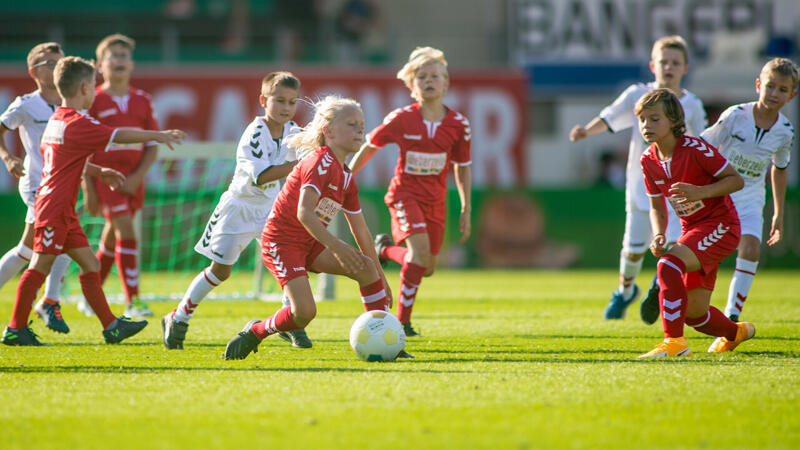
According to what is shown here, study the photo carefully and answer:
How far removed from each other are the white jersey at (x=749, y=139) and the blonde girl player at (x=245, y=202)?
296 centimetres

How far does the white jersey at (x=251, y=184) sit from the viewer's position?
19.4 feet

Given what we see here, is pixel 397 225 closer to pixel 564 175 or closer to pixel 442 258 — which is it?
pixel 442 258

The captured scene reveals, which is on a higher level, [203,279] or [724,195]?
[724,195]

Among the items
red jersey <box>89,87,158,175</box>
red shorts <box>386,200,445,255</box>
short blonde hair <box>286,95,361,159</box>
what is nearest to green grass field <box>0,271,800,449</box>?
red shorts <box>386,200,445,255</box>

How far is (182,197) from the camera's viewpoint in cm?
1437

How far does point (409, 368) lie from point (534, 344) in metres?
1.45

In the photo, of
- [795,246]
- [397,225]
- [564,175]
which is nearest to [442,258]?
[795,246]

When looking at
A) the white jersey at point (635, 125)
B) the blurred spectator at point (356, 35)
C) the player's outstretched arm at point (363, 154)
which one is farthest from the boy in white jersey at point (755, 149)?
the blurred spectator at point (356, 35)

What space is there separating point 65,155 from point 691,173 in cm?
386

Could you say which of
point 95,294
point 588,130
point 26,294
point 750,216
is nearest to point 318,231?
point 95,294

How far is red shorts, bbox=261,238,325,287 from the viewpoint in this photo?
5.41 meters

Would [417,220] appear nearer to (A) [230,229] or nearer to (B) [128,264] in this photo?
(A) [230,229]

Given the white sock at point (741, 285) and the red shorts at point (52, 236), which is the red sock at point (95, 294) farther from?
the white sock at point (741, 285)

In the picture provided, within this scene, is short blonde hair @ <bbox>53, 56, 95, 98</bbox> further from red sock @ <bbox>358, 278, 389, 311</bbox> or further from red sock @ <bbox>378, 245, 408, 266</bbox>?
red sock @ <bbox>378, 245, 408, 266</bbox>
